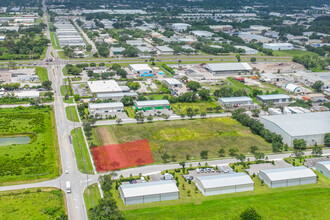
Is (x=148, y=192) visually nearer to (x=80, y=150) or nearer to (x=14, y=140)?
(x=80, y=150)

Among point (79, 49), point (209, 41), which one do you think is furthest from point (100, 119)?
point (209, 41)

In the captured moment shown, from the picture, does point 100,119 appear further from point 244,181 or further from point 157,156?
point 244,181

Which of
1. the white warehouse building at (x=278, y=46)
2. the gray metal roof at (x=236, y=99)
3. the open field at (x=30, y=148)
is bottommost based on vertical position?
the white warehouse building at (x=278, y=46)

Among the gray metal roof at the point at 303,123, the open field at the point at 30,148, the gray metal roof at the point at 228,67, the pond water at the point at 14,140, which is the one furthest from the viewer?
the gray metal roof at the point at 228,67

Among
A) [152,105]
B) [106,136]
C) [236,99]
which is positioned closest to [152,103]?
[152,105]

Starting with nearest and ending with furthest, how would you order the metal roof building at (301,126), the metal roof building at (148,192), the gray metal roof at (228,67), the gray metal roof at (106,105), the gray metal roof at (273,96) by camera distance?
the metal roof building at (148,192) < the metal roof building at (301,126) < the gray metal roof at (106,105) < the gray metal roof at (273,96) < the gray metal roof at (228,67)

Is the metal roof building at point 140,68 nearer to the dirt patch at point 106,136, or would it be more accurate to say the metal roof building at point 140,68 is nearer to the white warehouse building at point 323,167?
the dirt patch at point 106,136

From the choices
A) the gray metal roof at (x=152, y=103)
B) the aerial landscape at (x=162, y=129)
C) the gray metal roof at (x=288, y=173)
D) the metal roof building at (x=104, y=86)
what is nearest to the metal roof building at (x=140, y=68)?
the aerial landscape at (x=162, y=129)
